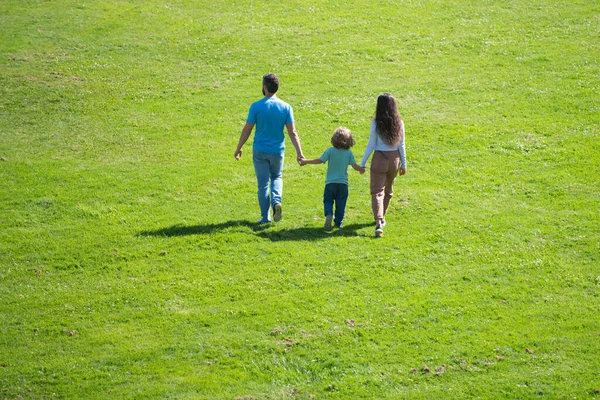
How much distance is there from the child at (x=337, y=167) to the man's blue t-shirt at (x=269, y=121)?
687 mm

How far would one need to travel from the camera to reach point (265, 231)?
15.4 metres

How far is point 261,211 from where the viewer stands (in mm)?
15672

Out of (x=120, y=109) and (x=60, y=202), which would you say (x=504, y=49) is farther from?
(x=60, y=202)

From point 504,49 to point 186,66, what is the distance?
425 inches

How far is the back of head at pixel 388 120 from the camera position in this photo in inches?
577

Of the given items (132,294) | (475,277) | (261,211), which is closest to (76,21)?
(261,211)

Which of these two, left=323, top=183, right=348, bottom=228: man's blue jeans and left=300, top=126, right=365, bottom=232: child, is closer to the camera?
left=300, top=126, right=365, bottom=232: child

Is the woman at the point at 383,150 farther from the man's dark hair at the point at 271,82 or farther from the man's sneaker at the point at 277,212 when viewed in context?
the man's dark hair at the point at 271,82

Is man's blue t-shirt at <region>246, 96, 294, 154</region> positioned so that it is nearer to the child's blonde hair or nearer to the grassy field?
the child's blonde hair

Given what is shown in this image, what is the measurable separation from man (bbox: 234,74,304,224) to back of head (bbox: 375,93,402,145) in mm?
1654

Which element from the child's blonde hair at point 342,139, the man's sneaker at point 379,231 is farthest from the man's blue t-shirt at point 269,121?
the man's sneaker at point 379,231

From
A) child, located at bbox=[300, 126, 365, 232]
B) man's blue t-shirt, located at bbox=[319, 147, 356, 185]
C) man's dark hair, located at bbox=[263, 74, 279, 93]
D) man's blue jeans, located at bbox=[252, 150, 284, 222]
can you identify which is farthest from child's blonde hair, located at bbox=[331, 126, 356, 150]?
man's dark hair, located at bbox=[263, 74, 279, 93]

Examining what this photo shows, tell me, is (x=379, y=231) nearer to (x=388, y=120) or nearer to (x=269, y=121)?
(x=388, y=120)

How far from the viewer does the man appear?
15.1 m
